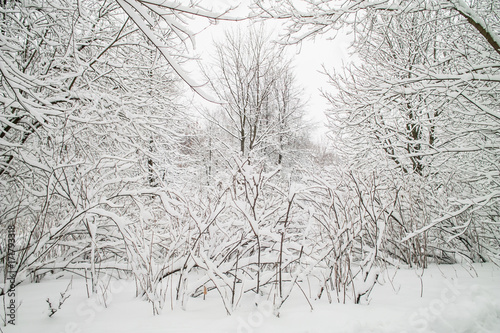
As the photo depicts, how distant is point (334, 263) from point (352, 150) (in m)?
5.56

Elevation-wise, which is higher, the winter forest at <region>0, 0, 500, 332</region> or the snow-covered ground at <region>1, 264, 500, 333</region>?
the winter forest at <region>0, 0, 500, 332</region>

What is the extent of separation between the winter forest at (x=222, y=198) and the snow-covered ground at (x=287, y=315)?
21mm

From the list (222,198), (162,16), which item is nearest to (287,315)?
(222,198)

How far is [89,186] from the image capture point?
2.87 m

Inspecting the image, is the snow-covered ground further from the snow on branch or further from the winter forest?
the snow on branch

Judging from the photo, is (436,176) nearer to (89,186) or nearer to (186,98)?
(89,186)

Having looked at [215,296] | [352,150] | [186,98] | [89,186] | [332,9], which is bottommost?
[215,296]

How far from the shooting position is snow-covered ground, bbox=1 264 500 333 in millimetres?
1531

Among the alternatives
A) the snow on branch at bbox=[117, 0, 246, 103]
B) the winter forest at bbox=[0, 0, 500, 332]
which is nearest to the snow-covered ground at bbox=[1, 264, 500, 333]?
the winter forest at bbox=[0, 0, 500, 332]

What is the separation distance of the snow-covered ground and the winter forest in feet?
0.07

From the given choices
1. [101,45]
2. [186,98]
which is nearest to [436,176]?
[101,45]

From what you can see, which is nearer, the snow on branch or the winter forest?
the snow on branch

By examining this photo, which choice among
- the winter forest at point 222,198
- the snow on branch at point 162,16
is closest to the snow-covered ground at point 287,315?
the winter forest at point 222,198

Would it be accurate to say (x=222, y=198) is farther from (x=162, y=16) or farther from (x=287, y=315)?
(x=162, y=16)
